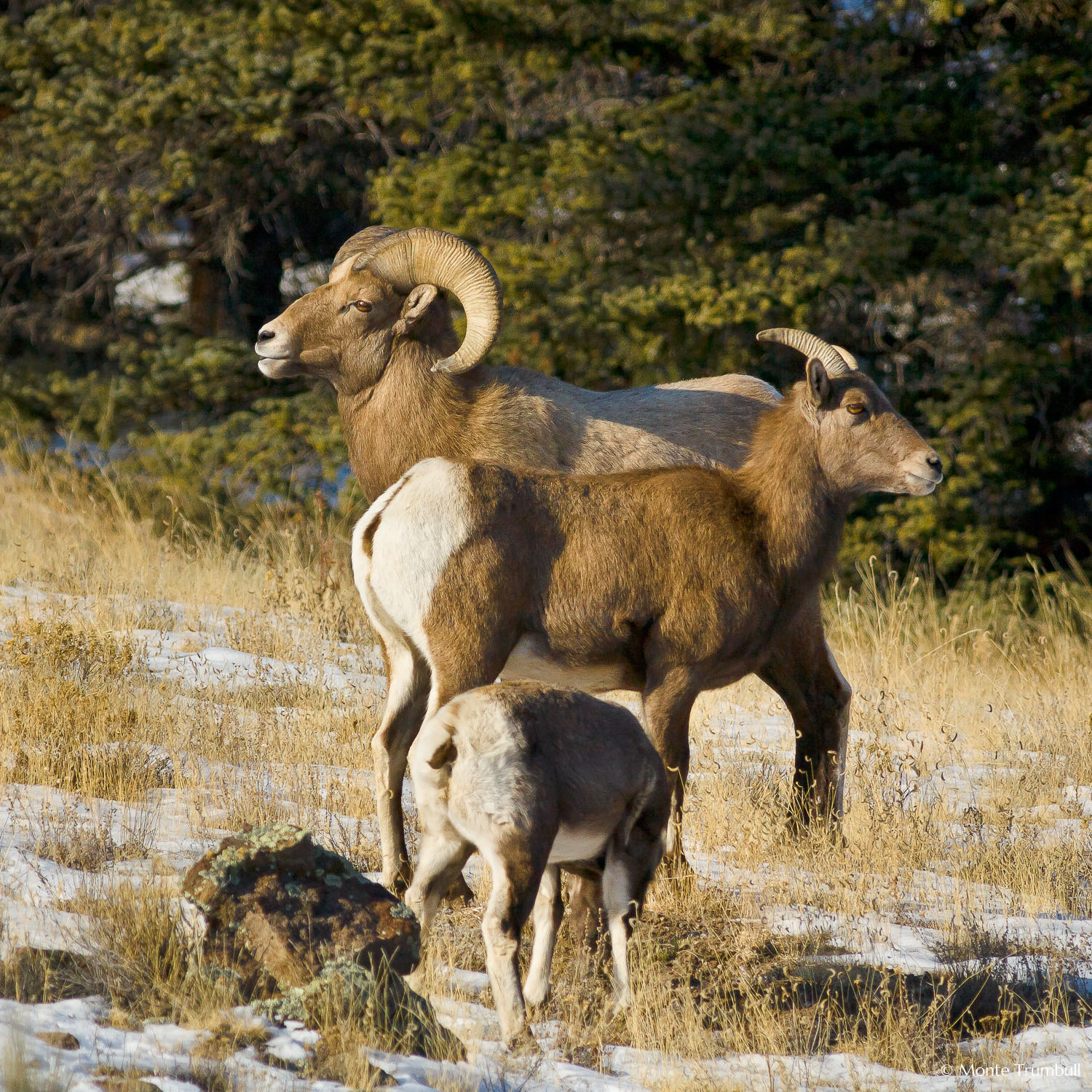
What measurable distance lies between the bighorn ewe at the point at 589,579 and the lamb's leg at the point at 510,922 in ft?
3.97

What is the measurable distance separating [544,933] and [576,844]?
288mm

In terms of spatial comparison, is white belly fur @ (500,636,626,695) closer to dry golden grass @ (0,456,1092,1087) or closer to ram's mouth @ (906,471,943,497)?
dry golden grass @ (0,456,1092,1087)

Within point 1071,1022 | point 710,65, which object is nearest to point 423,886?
point 1071,1022

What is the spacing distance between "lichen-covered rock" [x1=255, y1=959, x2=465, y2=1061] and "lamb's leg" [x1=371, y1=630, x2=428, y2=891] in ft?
4.74

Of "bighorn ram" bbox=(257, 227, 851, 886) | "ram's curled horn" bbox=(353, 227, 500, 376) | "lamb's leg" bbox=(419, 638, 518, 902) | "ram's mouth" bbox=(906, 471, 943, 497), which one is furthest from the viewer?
"ram's curled horn" bbox=(353, 227, 500, 376)

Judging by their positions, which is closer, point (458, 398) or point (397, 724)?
point (397, 724)

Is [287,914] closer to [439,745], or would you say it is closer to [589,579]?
[439,745]

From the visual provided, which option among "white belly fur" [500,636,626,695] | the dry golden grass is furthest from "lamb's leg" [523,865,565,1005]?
"white belly fur" [500,636,626,695]

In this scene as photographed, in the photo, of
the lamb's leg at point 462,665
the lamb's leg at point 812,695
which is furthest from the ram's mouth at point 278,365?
the lamb's leg at point 812,695

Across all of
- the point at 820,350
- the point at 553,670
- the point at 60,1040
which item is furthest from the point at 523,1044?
the point at 820,350

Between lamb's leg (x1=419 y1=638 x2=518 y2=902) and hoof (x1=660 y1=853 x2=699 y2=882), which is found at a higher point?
lamb's leg (x1=419 y1=638 x2=518 y2=902)

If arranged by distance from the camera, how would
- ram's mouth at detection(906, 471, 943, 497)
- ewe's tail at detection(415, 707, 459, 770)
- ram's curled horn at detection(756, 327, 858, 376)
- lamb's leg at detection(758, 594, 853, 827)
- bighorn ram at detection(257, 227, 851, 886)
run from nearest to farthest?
ewe's tail at detection(415, 707, 459, 770), ram's mouth at detection(906, 471, 943, 497), ram's curled horn at detection(756, 327, 858, 376), lamb's leg at detection(758, 594, 853, 827), bighorn ram at detection(257, 227, 851, 886)

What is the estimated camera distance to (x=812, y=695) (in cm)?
654

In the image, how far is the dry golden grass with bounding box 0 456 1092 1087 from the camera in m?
4.26
